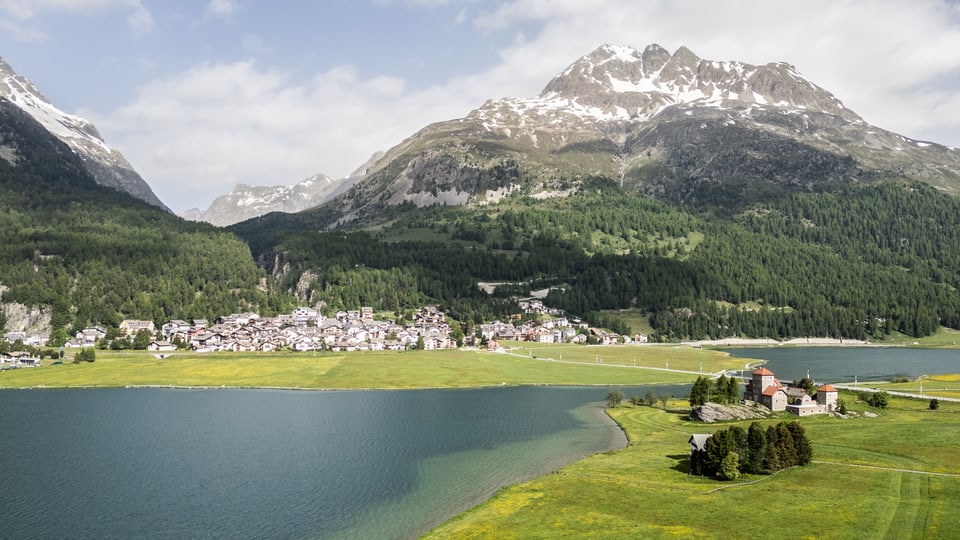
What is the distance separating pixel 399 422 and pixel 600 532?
165ft

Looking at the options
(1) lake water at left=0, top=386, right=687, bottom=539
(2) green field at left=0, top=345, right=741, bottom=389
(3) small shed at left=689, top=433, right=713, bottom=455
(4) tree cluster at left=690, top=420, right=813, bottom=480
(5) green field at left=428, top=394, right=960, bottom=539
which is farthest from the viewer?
(2) green field at left=0, top=345, right=741, bottom=389

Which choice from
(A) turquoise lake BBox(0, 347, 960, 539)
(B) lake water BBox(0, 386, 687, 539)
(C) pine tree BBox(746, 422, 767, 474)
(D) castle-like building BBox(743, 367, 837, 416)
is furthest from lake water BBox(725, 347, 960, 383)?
(C) pine tree BBox(746, 422, 767, 474)

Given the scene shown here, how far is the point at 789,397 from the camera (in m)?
101

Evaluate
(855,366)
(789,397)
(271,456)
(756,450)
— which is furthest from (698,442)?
(855,366)

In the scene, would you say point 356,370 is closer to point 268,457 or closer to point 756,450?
point 268,457

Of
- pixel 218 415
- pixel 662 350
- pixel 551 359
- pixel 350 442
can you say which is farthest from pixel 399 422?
pixel 662 350

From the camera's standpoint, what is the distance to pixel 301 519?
176 feet

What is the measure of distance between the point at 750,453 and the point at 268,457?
51.7 meters

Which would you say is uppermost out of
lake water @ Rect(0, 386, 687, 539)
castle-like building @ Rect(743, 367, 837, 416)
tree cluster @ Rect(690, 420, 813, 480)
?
castle-like building @ Rect(743, 367, 837, 416)

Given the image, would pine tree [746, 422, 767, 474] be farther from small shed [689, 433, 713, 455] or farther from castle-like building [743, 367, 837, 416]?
castle-like building [743, 367, 837, 416]

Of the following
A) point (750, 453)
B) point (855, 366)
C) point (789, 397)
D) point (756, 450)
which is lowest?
point (750, 453)

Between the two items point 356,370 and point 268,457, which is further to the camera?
point 356,370

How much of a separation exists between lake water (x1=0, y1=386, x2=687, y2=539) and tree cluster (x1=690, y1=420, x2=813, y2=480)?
16.3 meters

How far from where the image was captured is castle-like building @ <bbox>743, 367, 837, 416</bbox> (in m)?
97.1
